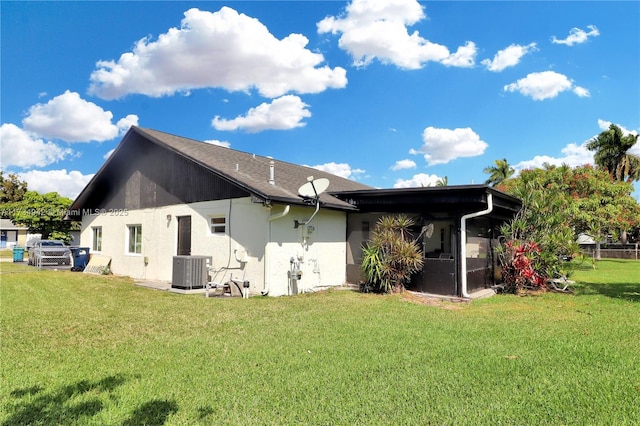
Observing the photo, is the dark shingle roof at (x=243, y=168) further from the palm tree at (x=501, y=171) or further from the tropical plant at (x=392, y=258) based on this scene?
the palm tree at (x=501, y=171)

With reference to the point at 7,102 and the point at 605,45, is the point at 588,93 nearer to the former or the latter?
the point at 605,45

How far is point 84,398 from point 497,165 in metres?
43.0

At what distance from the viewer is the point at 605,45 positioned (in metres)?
10.3

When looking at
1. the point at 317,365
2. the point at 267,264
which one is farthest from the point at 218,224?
the point at 317,365

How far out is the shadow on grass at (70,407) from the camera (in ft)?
9.89

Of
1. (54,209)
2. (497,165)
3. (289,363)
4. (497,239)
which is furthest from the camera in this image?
(497,165)

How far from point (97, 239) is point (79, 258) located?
1.18 m

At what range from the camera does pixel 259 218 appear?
9828mm

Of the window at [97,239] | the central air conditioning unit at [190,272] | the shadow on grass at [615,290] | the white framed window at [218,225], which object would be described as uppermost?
the white framed window at [218,225]

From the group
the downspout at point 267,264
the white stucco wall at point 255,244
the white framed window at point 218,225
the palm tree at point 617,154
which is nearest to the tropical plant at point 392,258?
the white stucco wall at point 255,244

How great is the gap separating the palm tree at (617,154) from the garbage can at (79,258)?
4248cm

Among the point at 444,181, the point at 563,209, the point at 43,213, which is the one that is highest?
the point at 444,181

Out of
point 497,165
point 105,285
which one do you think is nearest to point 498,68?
point 105,285

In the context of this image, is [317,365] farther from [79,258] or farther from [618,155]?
[618,155]
